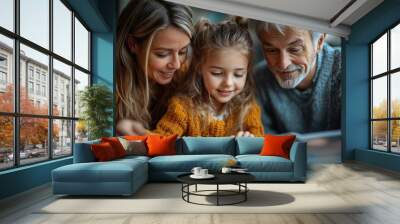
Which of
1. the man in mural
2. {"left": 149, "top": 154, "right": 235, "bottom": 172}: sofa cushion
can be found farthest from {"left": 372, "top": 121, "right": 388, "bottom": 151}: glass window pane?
{"left": 149, "top": 154, "right": 235, "bottom": 172}: sofa cushion

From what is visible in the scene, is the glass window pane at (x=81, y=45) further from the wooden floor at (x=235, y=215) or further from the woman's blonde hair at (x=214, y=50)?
the wooden floor at (x=235, y=215)

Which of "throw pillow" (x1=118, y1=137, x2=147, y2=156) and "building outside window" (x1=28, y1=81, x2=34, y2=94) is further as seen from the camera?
"throw pillow" (x1=118, y1=137, x2=147, y2=156)

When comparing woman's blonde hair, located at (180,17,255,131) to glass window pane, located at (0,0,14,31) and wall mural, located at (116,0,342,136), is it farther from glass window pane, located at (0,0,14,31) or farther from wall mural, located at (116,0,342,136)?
glass window pane, located at (0,0,14,31)

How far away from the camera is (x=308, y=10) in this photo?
804 cm

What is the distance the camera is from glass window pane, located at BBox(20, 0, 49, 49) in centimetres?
537

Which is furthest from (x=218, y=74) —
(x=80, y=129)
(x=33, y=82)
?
(x=33, y=82)

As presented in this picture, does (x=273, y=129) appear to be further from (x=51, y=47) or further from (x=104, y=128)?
(x=51, y=47)

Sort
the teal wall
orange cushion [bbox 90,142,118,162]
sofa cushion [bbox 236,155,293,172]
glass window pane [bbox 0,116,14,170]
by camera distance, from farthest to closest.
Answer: sofa cushion [bbox 236,155,293,172] → orange cushion [bbox 90,142,118,162] → the teal wall → glass window pane [bbox 0,116,14,170]

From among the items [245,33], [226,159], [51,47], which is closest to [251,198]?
[226,159]

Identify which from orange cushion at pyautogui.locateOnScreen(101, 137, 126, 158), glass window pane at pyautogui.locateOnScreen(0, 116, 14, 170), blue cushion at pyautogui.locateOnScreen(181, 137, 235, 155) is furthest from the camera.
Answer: blue cushion at pyautogui.locateOnScreen(181, 137, 235, 155)

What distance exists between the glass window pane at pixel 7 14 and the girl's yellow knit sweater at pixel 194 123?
4.45 metres

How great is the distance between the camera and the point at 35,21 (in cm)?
575

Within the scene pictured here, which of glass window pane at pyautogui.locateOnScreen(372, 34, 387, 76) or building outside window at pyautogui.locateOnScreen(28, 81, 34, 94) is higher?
glass window pane at pyautogui.locateOnScreen(372, 34, 387, 76)

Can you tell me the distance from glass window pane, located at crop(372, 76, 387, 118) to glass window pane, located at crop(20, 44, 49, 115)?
7.32 meters
